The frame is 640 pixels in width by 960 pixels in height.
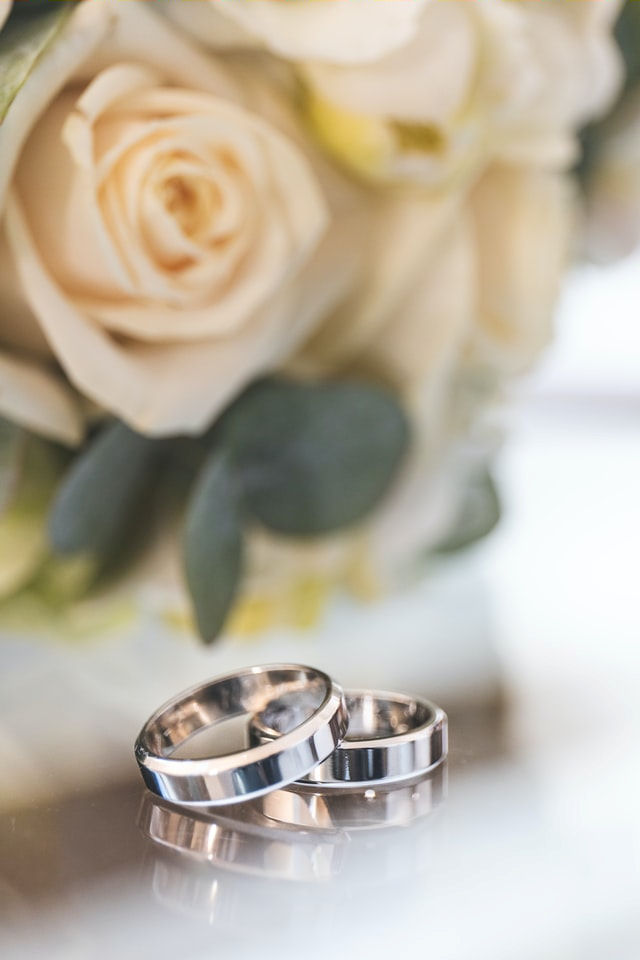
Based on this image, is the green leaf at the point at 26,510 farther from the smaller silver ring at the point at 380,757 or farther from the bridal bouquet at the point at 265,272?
the smaller silver ring at the point at 380,757

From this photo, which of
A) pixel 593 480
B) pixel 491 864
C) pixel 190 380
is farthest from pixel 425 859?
pixel 593 480

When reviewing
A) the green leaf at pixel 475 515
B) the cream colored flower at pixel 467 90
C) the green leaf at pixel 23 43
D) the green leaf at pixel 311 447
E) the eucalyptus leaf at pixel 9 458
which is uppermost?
the green leaf at pixel 23 43

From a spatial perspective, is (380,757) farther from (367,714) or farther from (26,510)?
(26,510)

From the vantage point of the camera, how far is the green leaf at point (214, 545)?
328mm

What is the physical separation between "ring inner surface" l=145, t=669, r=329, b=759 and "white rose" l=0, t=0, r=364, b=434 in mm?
78

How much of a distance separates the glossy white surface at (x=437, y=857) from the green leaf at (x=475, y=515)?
7 cm

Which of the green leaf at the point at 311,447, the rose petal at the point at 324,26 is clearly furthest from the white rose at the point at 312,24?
the green leaf at the point at 311,447

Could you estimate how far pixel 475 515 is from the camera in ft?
1.42

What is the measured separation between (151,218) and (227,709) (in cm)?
14

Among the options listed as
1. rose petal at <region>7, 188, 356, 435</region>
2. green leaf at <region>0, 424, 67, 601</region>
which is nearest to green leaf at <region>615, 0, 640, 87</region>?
rose petal at <region>7, 188, 356, 435</region>

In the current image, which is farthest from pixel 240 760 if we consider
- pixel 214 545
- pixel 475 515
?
pixel 475 515

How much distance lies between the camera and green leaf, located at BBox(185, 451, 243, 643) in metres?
0.33

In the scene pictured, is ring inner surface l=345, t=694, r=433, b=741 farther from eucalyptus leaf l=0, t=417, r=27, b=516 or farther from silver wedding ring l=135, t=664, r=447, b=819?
eucalyptus leaf l=0, t=417, r=27, b=516

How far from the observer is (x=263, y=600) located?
0.39m
